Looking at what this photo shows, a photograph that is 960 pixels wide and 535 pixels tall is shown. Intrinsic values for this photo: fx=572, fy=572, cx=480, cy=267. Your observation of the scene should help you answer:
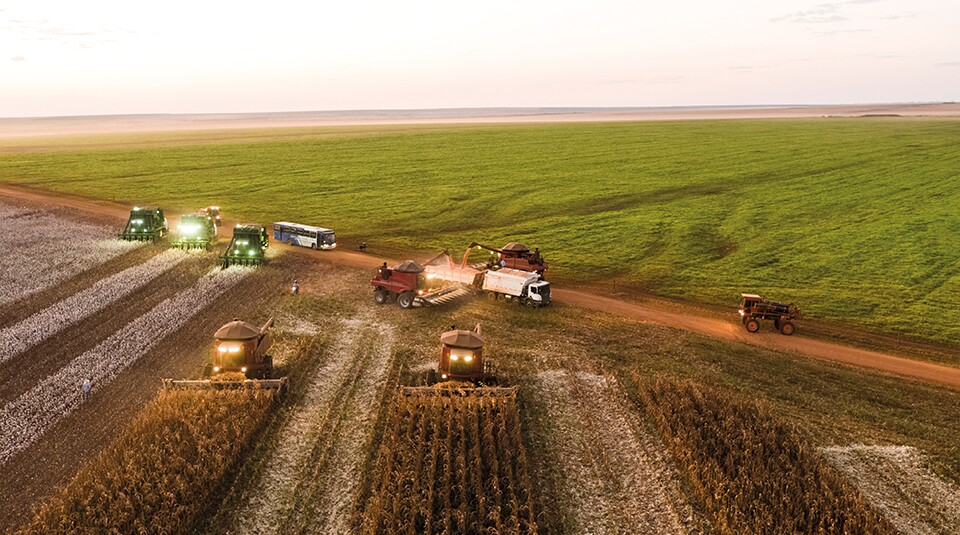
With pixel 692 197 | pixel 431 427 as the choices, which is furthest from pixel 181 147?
pixel 431 427

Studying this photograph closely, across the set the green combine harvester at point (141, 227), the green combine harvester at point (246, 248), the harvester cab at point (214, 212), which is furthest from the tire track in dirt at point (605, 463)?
the harvester cab at point (214, 212)

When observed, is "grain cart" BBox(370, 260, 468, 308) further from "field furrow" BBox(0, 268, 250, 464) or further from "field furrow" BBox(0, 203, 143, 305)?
"field furrow" BBox(0, 203, 143, 305)

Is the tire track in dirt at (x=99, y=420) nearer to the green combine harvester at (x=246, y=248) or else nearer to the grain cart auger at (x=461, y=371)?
the green combine harvester at (x=246, y=248)

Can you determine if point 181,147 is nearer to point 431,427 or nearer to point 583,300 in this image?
point 583,300

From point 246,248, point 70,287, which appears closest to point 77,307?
point 70,287

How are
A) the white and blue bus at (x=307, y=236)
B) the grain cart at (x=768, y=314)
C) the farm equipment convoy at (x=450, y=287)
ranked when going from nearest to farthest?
the grain cart at (x=768, y=314)
the farm equipment convoy at (x=450, y=287)
the white and blue bus at (x=307, y=236)

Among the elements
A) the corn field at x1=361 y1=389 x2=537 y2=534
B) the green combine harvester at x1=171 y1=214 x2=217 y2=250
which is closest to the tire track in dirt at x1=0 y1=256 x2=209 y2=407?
the green combine harvester at x1=171 y1=214 x2=217 y2=250
